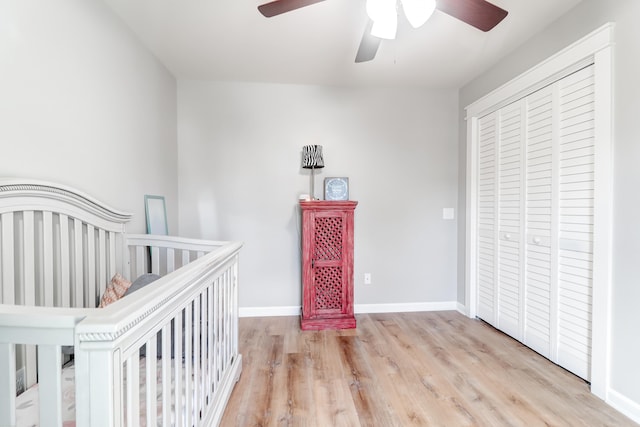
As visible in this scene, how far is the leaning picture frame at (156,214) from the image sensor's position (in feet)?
7.41

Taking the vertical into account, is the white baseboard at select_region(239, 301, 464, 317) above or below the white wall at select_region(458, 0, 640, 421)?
below

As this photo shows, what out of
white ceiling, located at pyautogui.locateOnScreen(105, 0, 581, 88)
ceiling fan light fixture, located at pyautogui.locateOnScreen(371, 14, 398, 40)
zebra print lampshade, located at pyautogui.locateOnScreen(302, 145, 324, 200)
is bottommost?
zebra print lampshade, located at pyautogui.locateOnScreen(302, 145, 324, 200)

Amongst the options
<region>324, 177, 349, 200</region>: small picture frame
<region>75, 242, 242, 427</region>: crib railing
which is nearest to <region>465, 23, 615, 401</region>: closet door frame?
<region>324, 177, 349, 200</region>: small picture frame

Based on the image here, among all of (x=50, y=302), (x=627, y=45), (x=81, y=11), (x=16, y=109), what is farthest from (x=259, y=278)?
(x=627, y=45)

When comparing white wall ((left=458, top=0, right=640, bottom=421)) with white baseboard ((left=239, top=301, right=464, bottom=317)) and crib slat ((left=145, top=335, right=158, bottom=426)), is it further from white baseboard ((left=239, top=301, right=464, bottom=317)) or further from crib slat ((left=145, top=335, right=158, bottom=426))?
crib slat ((left=145, top=335, right=158, bottom=426))

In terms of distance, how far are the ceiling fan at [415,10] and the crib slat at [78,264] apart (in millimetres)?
1468

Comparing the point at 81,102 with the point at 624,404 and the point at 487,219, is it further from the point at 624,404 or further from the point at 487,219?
the point at 624,404

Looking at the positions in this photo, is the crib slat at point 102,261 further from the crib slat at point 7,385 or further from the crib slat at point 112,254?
the crib slat at point 7,385

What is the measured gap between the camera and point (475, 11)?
1370 mm

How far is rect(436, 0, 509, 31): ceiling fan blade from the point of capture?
1.31 metres

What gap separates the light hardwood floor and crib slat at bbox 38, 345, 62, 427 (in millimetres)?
1123

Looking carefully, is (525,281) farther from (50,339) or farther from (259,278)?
(50,339)

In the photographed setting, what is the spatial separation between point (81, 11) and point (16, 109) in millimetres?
774

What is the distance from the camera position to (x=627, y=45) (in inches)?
60.1
